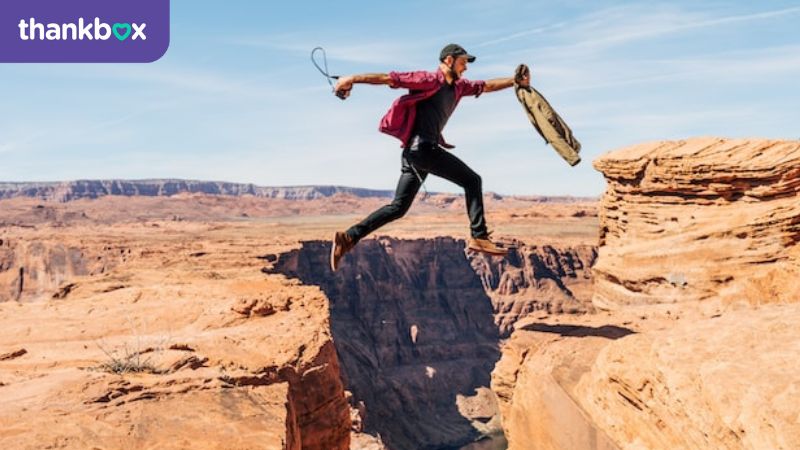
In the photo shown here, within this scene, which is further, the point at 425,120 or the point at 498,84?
the point at 498,84

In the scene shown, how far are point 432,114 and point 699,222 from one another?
39.3 feet

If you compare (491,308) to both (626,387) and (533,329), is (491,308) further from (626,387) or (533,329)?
(626,387)

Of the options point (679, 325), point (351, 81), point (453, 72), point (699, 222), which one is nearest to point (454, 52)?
point (453, 72)

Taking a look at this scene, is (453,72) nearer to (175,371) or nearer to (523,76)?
(523,76)

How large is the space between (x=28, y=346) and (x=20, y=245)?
58.0 metres

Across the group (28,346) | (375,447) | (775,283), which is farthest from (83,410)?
(375,447)

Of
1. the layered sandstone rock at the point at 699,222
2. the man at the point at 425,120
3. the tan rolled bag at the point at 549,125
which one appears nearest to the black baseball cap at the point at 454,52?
the man at the point at 425,120

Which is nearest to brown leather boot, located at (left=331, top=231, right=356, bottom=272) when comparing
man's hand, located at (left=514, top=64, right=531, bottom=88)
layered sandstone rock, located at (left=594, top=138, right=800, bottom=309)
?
man's hand, located at (left=514, top=64, right=531, bottom=88)

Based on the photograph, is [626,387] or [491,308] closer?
[626,387]

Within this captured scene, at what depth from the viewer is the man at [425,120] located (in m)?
6.48

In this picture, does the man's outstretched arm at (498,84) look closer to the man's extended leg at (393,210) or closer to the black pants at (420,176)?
the black pants at (420,176)

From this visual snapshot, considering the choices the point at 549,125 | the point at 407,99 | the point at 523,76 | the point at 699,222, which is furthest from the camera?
the point at 699,222

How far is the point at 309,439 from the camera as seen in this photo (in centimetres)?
998

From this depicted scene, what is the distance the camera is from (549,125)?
6832 mm
